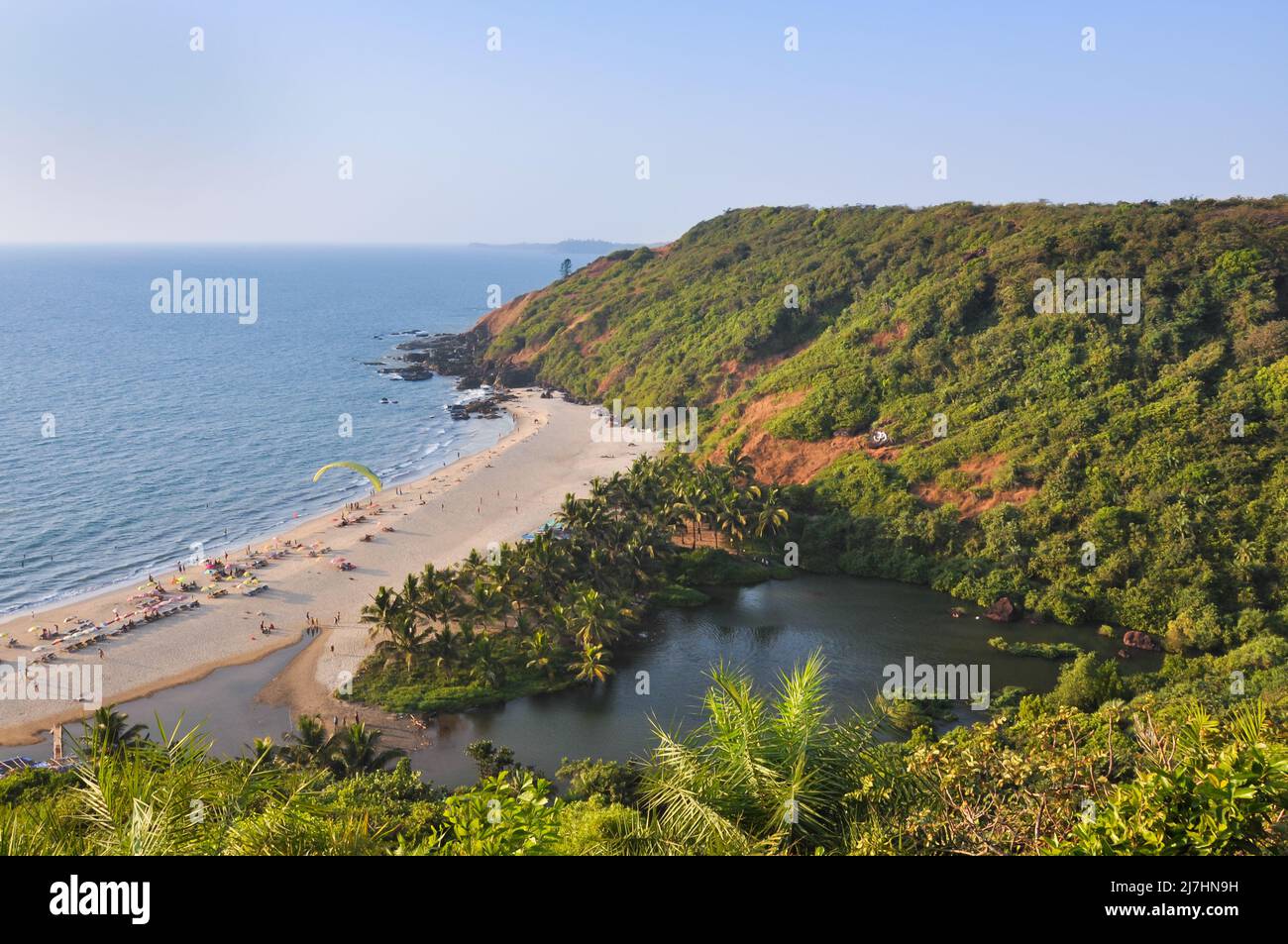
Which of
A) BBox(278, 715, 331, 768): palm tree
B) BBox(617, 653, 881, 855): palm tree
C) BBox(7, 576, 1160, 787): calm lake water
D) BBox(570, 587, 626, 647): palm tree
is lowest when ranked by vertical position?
BBox(7, 576, 1160, 787): calm lake water

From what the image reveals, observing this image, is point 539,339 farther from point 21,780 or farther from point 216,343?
point 21,780

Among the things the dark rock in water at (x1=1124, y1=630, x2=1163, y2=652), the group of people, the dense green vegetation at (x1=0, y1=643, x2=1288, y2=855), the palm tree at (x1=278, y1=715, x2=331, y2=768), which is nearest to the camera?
the dense green vegetation at (x1=0, y1=643, x2=1288, y2=855)

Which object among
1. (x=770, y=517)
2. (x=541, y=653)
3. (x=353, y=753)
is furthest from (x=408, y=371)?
(x=353, y=753)

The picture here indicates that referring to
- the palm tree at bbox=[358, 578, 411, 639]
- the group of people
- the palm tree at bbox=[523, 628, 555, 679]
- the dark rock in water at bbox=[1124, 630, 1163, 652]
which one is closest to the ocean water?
the group of people

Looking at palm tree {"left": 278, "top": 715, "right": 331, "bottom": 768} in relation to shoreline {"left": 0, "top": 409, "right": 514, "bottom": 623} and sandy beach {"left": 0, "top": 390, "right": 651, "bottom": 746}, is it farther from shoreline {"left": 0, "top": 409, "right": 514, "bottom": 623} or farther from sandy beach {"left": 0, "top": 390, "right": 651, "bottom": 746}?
shoreline {"left": 0, "top": 409, "right": 514, "bottom": 623}

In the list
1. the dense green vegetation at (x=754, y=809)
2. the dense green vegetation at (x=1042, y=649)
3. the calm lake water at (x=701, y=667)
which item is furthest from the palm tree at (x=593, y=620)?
the dense green vegetation at (x=754, y=809)

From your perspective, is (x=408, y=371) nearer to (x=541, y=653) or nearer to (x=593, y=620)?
(x=593, y=620)
